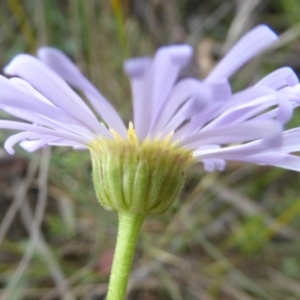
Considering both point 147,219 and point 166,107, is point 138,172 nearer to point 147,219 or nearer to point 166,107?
point 166,107

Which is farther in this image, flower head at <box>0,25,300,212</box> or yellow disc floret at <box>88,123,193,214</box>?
yellow disc floret at <box>88,123,193,214</box>

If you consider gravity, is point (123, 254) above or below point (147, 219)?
below

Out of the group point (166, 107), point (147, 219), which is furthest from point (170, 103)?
point (147, 219)

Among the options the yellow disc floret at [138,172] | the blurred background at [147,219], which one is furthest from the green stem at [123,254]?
the blurred background at [147,219]

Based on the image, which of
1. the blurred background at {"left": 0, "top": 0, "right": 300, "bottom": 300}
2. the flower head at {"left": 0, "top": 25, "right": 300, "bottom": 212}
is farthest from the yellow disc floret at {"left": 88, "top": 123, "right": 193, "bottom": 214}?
the blurred background at {"left": 0, "top": 0, "right": 300, "bottom": 300}

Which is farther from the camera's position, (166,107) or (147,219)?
(147,219)

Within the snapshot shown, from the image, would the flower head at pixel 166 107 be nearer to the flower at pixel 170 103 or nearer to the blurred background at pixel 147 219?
the flower at pixel 170 103

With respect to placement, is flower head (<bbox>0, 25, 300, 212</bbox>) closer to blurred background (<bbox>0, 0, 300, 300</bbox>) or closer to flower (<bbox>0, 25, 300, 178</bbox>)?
flower (<bbox>0, 25, 300, 178</bbox>)

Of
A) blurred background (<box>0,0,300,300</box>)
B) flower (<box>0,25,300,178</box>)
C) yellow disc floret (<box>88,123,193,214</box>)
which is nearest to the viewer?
flower (<box>0,25,300,178</box>)
